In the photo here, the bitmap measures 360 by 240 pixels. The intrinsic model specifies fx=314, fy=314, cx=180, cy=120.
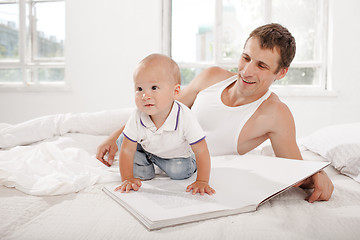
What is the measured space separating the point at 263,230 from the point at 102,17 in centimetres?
321

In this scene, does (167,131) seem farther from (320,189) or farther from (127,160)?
(320,189)

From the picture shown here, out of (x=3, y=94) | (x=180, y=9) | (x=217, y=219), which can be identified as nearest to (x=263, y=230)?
(x=217, y=219)

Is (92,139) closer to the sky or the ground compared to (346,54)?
closer to the ground

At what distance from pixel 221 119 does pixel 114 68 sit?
7.33 ft

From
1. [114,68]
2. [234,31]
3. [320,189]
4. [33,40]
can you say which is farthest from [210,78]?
[33,40]

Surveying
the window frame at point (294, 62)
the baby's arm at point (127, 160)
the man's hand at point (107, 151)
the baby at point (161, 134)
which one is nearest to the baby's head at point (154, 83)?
the baby at point (161, 134)

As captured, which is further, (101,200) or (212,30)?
(212,30)

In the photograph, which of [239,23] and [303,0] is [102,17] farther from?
[303,0]

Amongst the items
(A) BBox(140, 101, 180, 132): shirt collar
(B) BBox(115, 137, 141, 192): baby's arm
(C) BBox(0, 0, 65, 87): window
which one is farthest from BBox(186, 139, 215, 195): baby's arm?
(C) BBox(0, 0, 65, 87): window

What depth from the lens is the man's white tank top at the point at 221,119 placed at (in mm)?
1465

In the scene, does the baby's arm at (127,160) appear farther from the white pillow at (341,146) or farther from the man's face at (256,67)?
the white pillow at (341,146)

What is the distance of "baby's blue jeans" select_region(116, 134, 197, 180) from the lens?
1.14 metres

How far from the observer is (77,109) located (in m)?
3.58

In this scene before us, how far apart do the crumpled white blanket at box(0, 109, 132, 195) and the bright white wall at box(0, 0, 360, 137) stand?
1.61 m
